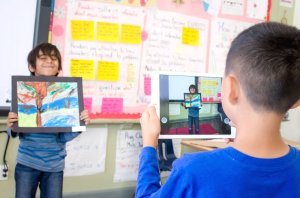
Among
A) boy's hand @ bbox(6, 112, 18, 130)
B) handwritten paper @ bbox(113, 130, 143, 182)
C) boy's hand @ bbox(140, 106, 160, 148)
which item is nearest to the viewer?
boy's hand @ bbox(140, 106, 160, 148)

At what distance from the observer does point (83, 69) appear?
2.30 meters

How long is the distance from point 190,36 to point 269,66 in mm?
2074

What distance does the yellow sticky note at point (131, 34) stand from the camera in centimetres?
241

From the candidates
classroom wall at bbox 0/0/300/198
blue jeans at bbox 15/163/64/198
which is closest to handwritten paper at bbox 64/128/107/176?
classroom wall at bbox 0/0/300/198

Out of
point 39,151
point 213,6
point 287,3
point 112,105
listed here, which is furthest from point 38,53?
point 287,3

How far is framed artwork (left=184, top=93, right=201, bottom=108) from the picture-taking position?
57.9 inches

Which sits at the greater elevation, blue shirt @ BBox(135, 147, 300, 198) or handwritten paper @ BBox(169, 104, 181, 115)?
handwritten paper @ BBox(169, 104, 181, 115)

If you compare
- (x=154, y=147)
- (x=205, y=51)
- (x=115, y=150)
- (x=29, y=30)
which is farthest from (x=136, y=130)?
(x=154, y=147)

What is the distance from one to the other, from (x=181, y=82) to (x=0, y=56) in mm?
1165

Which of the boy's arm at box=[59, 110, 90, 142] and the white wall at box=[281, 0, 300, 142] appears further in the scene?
the white wall at box=[281, 0, 300, 142]

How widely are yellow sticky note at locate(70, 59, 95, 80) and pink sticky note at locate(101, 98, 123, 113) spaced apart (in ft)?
0.63

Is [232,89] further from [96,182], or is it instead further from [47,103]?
[96,182]

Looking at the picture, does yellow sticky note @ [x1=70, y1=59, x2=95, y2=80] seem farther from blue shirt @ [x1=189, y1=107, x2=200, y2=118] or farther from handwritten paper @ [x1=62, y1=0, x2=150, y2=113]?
blue shirt @ [x1=189, y1=107, x2=200, y2=118]

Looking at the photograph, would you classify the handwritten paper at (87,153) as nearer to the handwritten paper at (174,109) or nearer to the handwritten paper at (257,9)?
the handwritten paper at (174,109)
